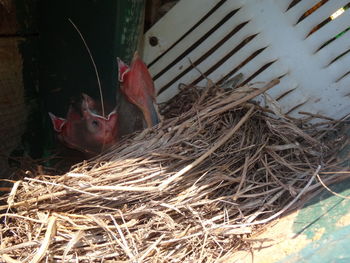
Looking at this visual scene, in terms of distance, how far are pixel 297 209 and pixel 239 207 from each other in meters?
0.14

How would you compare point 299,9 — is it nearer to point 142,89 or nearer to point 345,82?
point 345,82

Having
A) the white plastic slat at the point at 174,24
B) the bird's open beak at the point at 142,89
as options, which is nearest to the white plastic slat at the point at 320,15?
the white plastic slat at the point at 174,24

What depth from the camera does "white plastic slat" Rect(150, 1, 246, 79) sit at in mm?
1680

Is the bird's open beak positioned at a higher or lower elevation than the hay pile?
higher

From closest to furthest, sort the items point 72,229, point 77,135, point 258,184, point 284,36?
point 72,229 < point 258,184 < point 77,135 < point 284,36

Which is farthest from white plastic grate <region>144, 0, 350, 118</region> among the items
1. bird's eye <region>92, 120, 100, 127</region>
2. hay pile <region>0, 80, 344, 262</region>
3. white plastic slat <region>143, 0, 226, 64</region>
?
bird's eye <region>92, 120, 100, 127</region>

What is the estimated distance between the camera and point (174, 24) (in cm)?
175

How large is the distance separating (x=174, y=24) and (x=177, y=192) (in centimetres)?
73

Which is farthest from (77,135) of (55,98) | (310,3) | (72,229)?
(310,3)

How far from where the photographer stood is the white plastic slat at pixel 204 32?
1680mm

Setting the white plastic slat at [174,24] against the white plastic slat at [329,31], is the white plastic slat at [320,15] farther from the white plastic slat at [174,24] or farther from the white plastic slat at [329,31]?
the white plastic slat at [174,24]

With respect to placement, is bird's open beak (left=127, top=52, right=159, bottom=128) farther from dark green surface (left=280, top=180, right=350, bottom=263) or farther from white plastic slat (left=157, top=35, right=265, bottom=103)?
dark green surface (left=280, top=180, right=350, bottom=263)

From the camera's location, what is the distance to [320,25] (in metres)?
1.65

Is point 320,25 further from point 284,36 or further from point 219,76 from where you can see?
point 219,76
